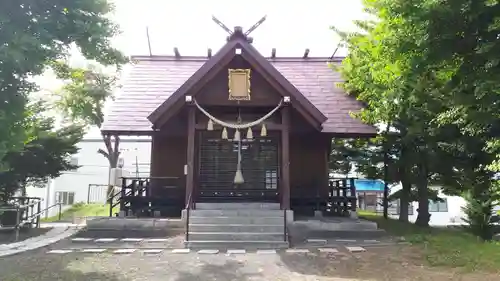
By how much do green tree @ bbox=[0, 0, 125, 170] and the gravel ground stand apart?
6.52 feet

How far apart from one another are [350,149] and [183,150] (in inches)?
233

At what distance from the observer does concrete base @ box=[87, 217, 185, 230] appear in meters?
10.2

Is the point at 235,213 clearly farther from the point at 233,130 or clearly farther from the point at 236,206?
the point at 233,130

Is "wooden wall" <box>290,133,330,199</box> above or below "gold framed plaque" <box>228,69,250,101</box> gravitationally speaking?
below

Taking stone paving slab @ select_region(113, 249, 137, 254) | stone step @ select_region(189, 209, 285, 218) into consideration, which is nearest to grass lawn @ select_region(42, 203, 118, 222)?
stone step @ select_region(189, 209, 285, 218)

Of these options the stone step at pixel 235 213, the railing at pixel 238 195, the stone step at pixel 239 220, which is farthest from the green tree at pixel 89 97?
the stone step at pixel 239 220

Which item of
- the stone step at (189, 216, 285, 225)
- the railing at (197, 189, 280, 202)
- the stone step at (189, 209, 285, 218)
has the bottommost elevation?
the stone step at (189, 216, 285, 225)

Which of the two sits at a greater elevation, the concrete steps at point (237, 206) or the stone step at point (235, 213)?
the concrete steps at point (237, 206)

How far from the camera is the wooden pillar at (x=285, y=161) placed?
35.2 ft

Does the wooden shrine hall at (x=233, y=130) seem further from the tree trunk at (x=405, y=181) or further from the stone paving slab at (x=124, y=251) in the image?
the stone paving slab at (x=124, y=251)

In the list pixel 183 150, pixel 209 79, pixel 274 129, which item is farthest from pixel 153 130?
pixel 274 129

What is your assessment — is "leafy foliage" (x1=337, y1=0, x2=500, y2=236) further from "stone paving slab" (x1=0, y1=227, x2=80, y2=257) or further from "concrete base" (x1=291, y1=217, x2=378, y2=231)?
"stone paving slab" (x1=0, y1=227, x2=80, y2=257)

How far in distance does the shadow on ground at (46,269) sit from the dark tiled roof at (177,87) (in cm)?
512

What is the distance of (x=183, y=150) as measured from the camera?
44.2ft
